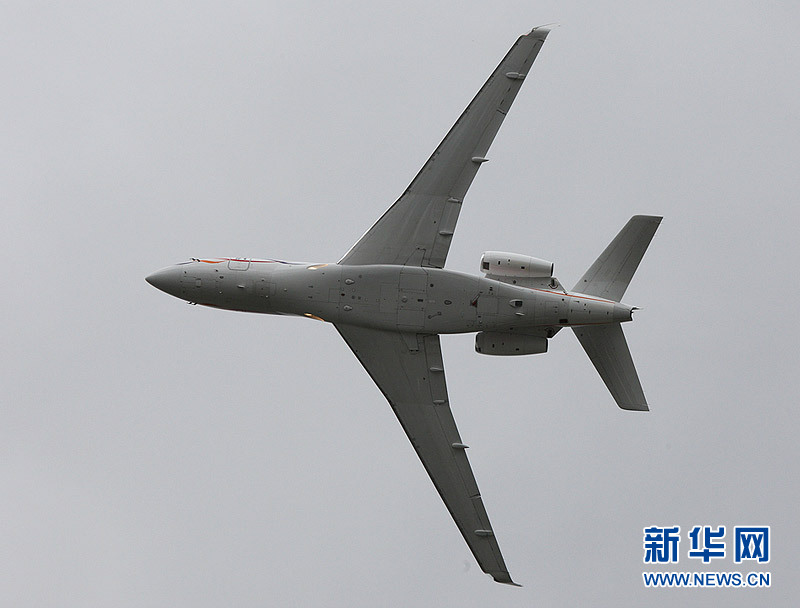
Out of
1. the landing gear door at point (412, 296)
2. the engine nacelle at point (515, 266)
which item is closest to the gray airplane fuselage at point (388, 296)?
the landing gear door at point (412, 296)

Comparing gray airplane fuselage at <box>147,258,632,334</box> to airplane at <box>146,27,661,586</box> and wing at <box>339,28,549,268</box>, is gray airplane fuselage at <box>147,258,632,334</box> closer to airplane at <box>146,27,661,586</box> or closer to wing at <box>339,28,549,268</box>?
airplane at <box>146,27,661,586</box>

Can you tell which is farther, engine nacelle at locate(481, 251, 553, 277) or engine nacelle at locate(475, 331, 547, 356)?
engine nacelle at locate(475, 331, 547, 356)

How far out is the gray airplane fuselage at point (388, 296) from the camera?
126 feet

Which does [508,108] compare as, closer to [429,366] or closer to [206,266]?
[429,366]

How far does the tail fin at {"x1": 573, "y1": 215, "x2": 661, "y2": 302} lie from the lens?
126ft

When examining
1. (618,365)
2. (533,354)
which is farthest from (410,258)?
(618,365)

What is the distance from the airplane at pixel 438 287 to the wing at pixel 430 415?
6 cm

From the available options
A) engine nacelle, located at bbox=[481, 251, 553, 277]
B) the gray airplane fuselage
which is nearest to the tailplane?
the gray airplane fuselage

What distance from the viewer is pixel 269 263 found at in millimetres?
39438

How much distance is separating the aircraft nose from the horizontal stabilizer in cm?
1600

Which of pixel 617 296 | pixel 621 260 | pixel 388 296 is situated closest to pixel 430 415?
pixel 388 296

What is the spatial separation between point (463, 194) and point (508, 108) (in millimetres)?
3726

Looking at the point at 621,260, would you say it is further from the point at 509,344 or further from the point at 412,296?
the point at 412,296

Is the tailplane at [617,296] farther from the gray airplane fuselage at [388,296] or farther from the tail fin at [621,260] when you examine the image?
the gray airplane fuselage at [388,296]
